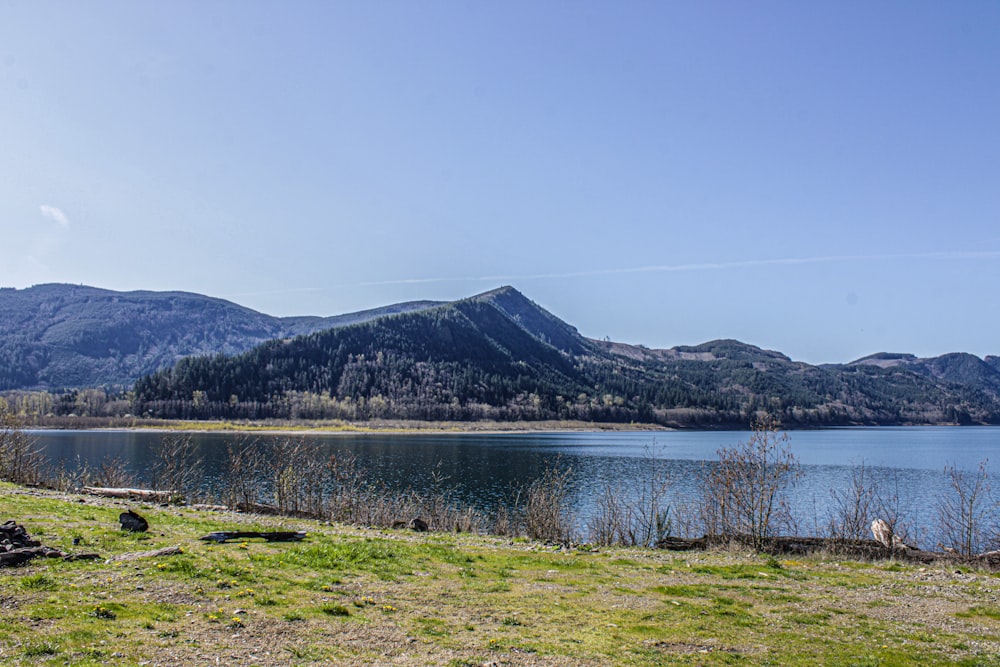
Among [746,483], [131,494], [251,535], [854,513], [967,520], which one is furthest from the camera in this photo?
[854,513]

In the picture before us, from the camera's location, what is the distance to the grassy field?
10.1 m

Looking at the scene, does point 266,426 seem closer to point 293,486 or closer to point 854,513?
point 293,486

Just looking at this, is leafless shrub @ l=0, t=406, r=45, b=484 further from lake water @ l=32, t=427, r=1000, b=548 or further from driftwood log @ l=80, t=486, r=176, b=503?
driftwood log @ l=80, t=486, r=176, b=503

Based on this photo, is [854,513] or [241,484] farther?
[241,484]

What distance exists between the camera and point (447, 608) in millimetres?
13422

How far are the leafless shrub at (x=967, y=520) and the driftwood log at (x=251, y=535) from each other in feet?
83.3

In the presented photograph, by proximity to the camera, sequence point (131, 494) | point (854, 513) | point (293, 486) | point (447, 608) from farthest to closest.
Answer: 1. point (293, 486)
2. point (854, 513)
3. point (131, 494)
4. point (447, 608)

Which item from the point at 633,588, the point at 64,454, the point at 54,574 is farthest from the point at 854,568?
the point at 64,454

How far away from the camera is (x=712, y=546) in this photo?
88.5ft

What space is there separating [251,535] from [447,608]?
937cm

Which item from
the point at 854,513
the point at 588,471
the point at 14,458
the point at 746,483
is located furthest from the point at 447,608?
the point at 588,471

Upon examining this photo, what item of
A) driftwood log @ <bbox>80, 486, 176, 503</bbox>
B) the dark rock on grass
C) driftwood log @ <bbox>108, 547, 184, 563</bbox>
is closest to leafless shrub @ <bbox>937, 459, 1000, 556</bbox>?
driftwood log @ <bbox>108, 547, 184, 563</bbox>

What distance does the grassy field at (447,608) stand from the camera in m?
10.1

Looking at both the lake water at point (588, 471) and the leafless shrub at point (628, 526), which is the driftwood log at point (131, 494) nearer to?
the lake water at point (588, 471)
